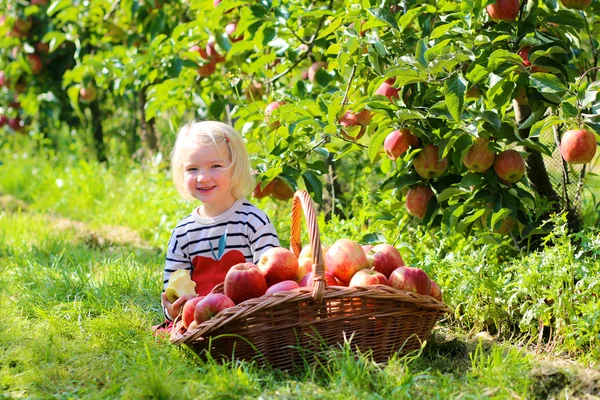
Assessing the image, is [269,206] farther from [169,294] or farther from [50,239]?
[169,294]

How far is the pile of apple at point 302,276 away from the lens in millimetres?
2131

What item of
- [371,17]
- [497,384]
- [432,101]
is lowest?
[497,384]

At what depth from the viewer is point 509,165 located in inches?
99.3

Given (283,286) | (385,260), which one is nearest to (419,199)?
(385,260)

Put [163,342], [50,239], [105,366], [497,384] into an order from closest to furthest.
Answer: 1. [497,384]
2. [105,366]
3. [163,342]
4. [50,239]

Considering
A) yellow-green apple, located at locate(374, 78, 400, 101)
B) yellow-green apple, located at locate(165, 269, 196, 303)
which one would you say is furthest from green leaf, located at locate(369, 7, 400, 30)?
yellow-green apple, located at locate(165, 269, 196, 303)

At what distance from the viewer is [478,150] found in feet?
8.28

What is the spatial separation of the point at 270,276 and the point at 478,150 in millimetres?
823

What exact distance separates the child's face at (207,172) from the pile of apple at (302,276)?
1.25ft

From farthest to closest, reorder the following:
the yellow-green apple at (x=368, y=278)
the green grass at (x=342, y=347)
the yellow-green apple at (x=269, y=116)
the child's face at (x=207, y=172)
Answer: the yellow-green apple at (x=269, y=116), the child's face at (x=207, y=172), the yellow-green apple at (x=368, y=278), the green grass at (x=342, y=347)

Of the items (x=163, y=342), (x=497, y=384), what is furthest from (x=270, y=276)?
(x=497, y=384)

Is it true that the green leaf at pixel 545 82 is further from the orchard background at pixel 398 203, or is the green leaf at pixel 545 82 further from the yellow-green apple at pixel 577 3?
the yellow-green apple at pixel 577 3

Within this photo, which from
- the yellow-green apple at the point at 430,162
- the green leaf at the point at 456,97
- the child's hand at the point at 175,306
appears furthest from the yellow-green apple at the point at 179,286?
the green leaf at the point at 456,97

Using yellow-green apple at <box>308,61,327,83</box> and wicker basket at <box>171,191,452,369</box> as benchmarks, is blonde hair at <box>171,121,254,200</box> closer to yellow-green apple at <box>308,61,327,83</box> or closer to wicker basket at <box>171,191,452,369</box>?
wicker basket at <box>171,191,452,369</box>
